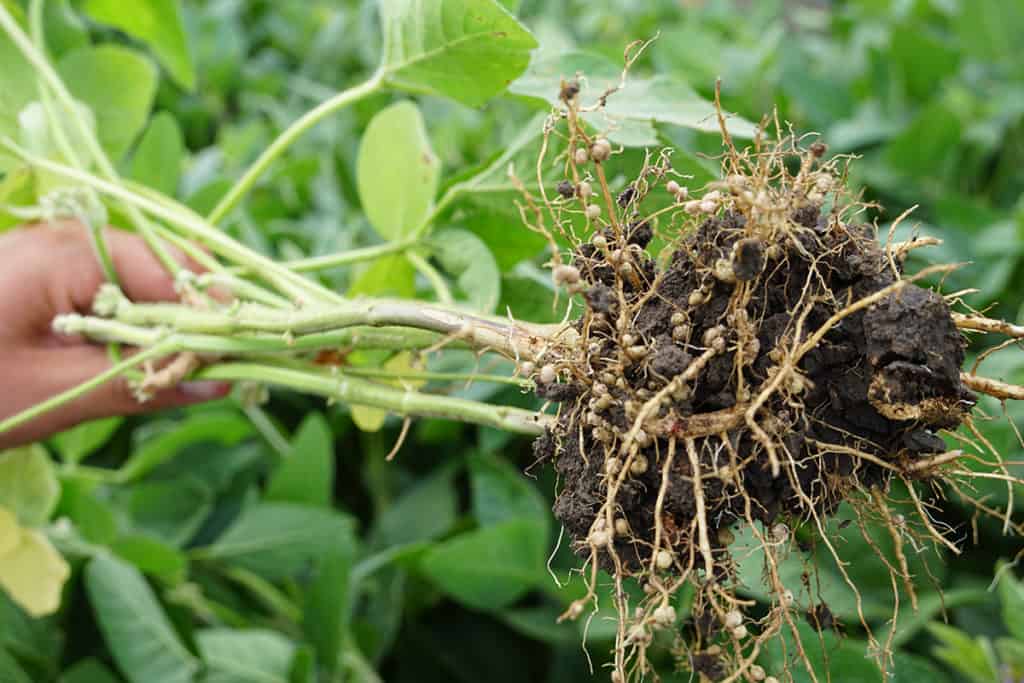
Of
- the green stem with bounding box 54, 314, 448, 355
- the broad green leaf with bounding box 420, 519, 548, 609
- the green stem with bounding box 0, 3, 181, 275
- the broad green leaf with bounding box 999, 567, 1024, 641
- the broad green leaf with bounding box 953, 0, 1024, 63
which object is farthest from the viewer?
the broad green leaf with bounding box 953, 0, 1024, 63

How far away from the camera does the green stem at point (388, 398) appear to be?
1.80 ft

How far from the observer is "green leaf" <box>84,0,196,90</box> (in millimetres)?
1113

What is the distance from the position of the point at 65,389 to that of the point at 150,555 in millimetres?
304

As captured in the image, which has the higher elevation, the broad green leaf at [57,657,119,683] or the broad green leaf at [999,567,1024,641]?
the broad green leaf at [999,567,1024,641]

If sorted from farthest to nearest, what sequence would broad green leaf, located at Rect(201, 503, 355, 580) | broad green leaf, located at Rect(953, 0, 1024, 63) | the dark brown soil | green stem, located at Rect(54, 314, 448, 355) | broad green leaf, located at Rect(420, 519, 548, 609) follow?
broad green leaf, located at Rect(953, 0, 1024, 63) → broad green leaf, located at Rect(201, 503, 355, 580) → broad green leaf, located at Rect(420, 519, 548, 609) → green stem, located at Rect(54, 314, 448, 355) → the dark brown soil

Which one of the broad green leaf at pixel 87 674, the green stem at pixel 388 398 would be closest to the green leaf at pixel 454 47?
the green stem at pixel 388 398

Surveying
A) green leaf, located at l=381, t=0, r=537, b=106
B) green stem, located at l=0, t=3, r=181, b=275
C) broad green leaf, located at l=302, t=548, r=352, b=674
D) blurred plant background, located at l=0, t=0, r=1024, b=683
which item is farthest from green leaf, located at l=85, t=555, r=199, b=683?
green leaf, located at l=381, t=0, r=537, b=106

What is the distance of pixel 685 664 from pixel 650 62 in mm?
1458

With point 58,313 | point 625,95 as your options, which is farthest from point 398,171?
point 58,313

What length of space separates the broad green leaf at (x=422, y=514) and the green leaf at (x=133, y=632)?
294mm

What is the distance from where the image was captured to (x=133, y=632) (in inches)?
36.7

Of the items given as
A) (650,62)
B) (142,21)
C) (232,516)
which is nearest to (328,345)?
(232,516)

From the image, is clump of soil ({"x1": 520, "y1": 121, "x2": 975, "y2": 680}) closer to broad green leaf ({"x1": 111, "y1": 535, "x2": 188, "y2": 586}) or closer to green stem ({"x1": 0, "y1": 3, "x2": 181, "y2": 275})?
green stem ({"x1": 0, "y1": 3, "x2": 181, "y2": 275})

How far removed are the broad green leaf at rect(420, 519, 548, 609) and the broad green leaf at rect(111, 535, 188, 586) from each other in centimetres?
28
